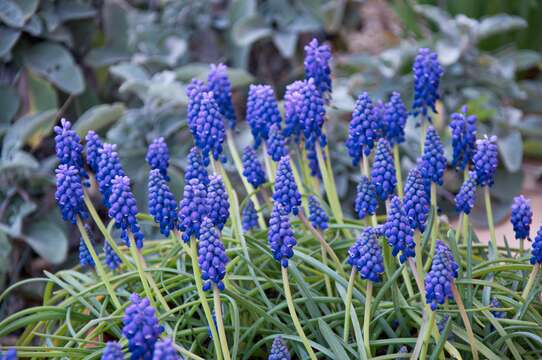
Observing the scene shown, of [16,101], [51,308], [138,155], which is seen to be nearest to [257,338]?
[51,308]

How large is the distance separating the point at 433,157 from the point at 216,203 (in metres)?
0.61

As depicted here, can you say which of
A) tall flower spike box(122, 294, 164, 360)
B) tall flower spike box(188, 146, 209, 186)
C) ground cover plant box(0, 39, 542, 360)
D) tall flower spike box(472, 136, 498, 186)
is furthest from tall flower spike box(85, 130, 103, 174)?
tall flower spike box(472, 136, 498, 186)

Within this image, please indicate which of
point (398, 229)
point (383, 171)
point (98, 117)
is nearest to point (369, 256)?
point (398, 229)

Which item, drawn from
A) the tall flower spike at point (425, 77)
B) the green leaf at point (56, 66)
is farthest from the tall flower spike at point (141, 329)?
the green leaf at point (56, 66)

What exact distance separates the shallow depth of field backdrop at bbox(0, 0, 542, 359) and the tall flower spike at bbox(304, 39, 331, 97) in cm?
124

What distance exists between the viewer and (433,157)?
6.11 ft

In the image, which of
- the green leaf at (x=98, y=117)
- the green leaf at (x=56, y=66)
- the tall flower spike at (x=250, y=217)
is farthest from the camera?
the green leaf at (x=56, y=66)

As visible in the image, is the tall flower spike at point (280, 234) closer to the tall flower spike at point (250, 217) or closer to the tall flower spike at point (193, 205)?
the tall flower spike at point (193, 205)

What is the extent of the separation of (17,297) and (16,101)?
39.1 inches

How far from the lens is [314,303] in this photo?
69.8 inches

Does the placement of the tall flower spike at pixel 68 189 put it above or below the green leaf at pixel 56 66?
above

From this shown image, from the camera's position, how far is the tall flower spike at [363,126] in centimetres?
180

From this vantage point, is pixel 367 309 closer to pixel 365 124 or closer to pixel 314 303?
pixel 314 303

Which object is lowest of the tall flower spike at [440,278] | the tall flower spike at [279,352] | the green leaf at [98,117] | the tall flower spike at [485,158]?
the green leaf at [98,117]
